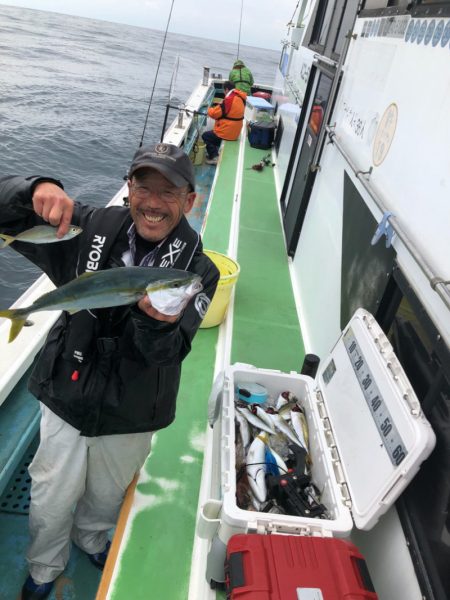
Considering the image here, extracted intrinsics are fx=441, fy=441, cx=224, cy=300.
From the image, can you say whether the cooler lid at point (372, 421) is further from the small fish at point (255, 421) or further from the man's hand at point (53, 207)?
the man's hand at point (53, 207)

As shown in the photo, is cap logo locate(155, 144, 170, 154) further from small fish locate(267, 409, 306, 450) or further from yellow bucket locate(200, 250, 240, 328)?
yellow bucket locate(200, 250, 240, 328)

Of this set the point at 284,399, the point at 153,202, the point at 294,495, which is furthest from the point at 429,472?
the point at 153,202

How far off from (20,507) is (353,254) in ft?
9.64

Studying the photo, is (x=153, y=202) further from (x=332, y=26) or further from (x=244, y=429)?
(x=332, y=26)

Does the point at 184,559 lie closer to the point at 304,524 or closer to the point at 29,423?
the point at 304,524

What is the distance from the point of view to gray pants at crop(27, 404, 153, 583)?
220 centimetres

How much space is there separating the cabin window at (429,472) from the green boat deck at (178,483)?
1198mm

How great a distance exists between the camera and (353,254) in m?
3.34

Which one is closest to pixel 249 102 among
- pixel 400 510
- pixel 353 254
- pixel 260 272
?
pixel 260 272

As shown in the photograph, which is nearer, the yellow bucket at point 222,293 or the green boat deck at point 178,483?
the green boat deck at point 178,483

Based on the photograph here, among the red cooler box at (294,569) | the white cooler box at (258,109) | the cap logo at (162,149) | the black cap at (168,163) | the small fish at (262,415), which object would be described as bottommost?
the small fish at (262,415)

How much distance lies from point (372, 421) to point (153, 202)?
4.81 ft

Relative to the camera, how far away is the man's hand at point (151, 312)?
160 cm

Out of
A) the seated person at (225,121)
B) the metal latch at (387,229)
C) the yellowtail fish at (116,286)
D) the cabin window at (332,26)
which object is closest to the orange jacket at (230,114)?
the seated person at (225,121)
